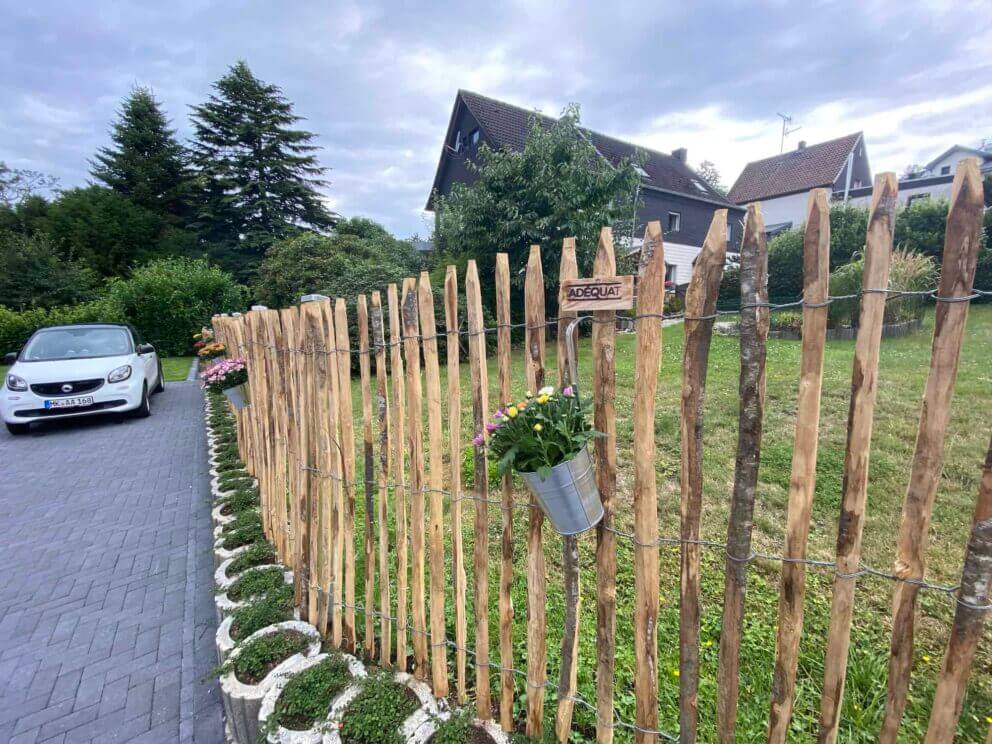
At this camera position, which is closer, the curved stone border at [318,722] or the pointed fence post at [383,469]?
the curved stone border at [318,722]

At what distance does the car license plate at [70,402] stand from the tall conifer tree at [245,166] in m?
18.9

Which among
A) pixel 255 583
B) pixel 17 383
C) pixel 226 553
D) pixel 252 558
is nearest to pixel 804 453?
pixel 255 583

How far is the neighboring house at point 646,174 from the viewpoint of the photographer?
674 inches

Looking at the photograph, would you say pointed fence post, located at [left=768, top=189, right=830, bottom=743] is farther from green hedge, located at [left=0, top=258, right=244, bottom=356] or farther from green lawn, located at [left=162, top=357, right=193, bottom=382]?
green hedge, located at [left=0, top=258, right=244, bottom=356]

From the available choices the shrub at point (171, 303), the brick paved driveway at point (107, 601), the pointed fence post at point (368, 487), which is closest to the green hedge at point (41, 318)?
the shrub at point (171, 303)

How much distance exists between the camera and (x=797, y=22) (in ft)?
18.0

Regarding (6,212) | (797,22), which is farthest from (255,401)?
(6,212)

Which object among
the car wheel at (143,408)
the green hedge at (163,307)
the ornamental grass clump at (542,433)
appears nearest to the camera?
the ornamental grass clump at (542,433)

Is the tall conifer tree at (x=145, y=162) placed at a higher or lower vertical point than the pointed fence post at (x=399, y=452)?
higher

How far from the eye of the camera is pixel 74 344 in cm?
718

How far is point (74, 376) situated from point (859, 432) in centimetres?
904

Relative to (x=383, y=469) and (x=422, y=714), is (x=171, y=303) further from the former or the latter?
(x=422, y=714)

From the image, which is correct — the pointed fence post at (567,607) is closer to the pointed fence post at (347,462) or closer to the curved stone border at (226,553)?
the pointed fence post at (347,462)

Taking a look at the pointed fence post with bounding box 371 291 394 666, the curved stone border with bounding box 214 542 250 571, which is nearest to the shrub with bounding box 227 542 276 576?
the curved stone border with bounding box 214 542 250 571
